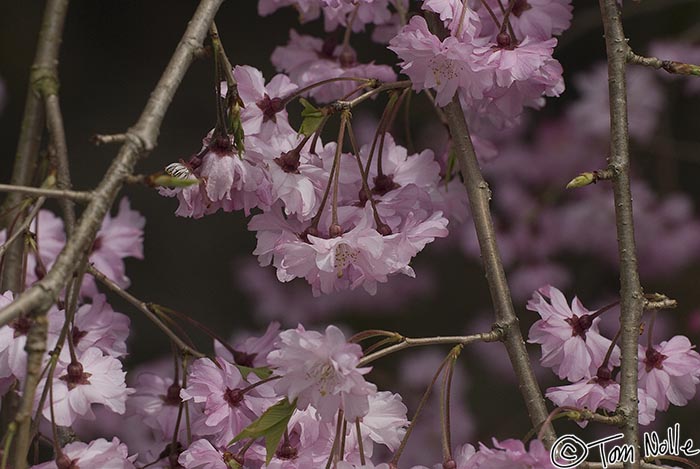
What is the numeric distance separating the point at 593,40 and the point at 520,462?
8.72 ft

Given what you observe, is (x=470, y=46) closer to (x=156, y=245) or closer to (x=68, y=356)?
(x=68, y=356)

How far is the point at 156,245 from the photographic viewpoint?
3420 mm

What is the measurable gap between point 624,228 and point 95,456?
0.56m

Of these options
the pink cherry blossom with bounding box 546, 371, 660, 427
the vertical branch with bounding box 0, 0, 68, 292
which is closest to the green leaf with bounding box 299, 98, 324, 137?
the pink cherry blossom with bounding box 546, 371, 660, 427

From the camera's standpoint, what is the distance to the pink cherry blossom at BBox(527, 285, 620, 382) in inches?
44.0

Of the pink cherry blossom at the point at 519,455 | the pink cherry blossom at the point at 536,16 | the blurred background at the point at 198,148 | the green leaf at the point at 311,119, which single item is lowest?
the pink cherry blossom at the point at 519,455

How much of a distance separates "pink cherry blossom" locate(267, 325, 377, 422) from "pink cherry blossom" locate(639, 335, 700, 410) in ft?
1.15

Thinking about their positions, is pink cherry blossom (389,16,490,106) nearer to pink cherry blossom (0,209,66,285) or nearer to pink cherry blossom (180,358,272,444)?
pink cherry blossom (180,358,272,444)

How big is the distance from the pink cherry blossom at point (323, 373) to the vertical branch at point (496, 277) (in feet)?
0.56

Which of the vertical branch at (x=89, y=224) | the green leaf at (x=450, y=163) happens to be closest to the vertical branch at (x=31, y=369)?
the vertical branch at (x=89, y=224)

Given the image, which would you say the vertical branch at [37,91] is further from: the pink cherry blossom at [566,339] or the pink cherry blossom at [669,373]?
the pink cherry blossom at [669,373]

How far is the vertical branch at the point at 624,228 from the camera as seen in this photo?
987 millimetres

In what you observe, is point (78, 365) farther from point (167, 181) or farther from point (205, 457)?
point (167, 181)

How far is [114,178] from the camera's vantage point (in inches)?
33.9
